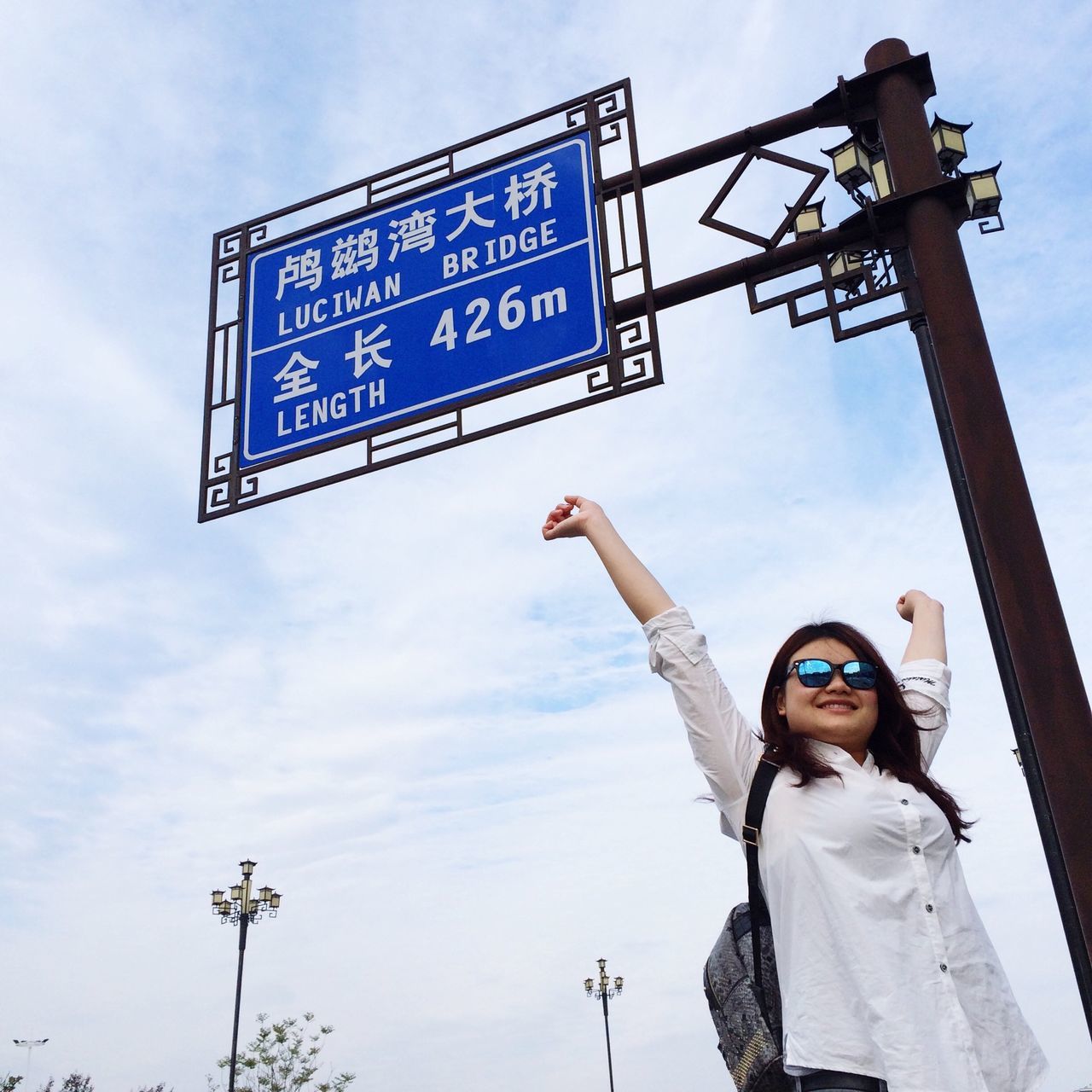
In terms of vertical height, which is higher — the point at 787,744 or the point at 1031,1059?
the point at 787,744

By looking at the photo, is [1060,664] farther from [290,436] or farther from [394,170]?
[394,170]

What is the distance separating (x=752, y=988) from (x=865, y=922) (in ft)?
1.07

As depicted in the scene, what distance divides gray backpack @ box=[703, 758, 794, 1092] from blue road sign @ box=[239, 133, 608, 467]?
3198mm

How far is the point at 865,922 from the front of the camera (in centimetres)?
206

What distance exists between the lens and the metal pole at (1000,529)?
3410 millimetres

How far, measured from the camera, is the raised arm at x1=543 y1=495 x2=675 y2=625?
8.13 feet

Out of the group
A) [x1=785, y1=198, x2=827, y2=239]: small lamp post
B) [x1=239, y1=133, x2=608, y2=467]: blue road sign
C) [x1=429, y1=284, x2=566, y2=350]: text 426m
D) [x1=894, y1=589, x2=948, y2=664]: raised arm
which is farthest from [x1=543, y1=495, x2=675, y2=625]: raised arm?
[x1=785, y1=198, x2=827, y2=239]: small lamp post

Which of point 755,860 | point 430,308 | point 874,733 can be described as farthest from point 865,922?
point 430,308

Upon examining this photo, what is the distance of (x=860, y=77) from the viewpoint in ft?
16.1

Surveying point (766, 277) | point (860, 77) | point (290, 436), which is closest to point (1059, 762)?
point (766, 277)

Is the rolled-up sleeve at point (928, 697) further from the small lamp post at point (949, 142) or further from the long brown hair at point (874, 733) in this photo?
the small lamp post at point (949, 142)

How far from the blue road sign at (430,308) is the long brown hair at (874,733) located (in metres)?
2.80

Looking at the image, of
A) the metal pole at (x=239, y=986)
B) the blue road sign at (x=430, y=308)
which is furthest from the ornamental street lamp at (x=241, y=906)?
the blue road sign at (x=430, y=308)

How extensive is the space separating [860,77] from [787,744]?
12.2 ft
